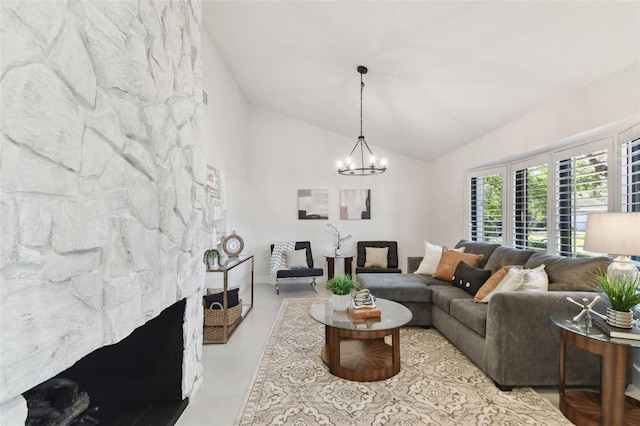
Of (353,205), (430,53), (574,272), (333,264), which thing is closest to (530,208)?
(574,272)

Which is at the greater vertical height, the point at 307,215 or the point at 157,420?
the point at 307,215

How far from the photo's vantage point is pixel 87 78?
1.06 metres

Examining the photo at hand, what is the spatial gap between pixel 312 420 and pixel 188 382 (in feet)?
2.63

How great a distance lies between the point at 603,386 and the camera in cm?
181

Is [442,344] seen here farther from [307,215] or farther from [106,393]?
[307,215]

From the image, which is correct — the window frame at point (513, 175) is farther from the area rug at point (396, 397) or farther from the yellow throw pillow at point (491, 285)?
the area rug at point (396, 397)

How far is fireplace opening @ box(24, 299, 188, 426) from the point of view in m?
1.67

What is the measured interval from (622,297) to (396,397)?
5.04ft

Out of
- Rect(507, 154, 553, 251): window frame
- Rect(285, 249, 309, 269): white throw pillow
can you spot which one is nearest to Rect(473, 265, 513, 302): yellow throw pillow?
Rect(507, 154, 553, 251): window frame

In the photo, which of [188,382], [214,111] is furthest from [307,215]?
[188,382]

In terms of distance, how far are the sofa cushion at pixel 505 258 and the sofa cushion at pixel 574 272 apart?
0.39m

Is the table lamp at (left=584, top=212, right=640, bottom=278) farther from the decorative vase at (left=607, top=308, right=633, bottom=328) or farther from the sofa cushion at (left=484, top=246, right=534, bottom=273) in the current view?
the sofa cushion at (left=484, top=246, right=534, bottom=273)

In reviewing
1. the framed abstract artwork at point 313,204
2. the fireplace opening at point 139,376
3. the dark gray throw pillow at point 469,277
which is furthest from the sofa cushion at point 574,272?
the framed abstract artwork at point 313,204

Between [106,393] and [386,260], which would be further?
[386,260]
